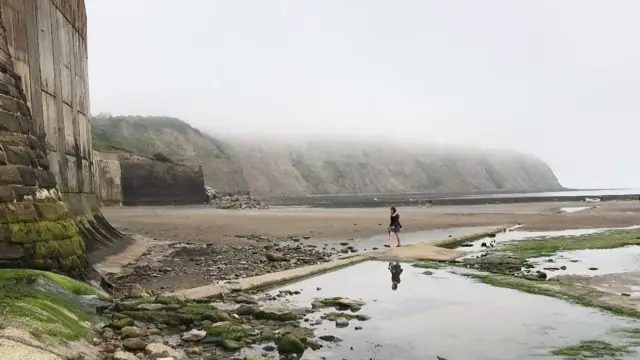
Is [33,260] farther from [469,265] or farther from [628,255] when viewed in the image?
[628,255]

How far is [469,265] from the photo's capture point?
61.8ft

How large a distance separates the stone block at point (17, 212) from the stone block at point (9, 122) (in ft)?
5.37

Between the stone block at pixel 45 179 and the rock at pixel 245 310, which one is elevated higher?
the stone block at pixel 45 179

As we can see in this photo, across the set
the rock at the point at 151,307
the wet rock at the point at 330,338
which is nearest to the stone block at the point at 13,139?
the rock at the point at 151,307

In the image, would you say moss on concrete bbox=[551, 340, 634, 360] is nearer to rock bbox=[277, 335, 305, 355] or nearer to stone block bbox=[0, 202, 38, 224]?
rock bbox=[277, 335, 305, 355]

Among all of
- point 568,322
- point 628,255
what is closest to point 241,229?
point 628,255

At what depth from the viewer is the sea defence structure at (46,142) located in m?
10.1

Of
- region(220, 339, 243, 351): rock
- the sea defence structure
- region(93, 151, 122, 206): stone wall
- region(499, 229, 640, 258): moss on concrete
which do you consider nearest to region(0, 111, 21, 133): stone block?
the sea defence structure

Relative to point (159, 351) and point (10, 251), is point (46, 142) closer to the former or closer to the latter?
point (10, 251)

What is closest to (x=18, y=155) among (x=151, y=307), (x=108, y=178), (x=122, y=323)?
(x=151, y=307)

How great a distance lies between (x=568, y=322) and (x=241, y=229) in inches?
941

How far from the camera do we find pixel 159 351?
7836 millimetres

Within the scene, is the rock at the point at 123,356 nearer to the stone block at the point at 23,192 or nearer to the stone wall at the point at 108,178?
the stone block at the point at 23,192

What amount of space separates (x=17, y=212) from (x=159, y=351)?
4.58 meters
